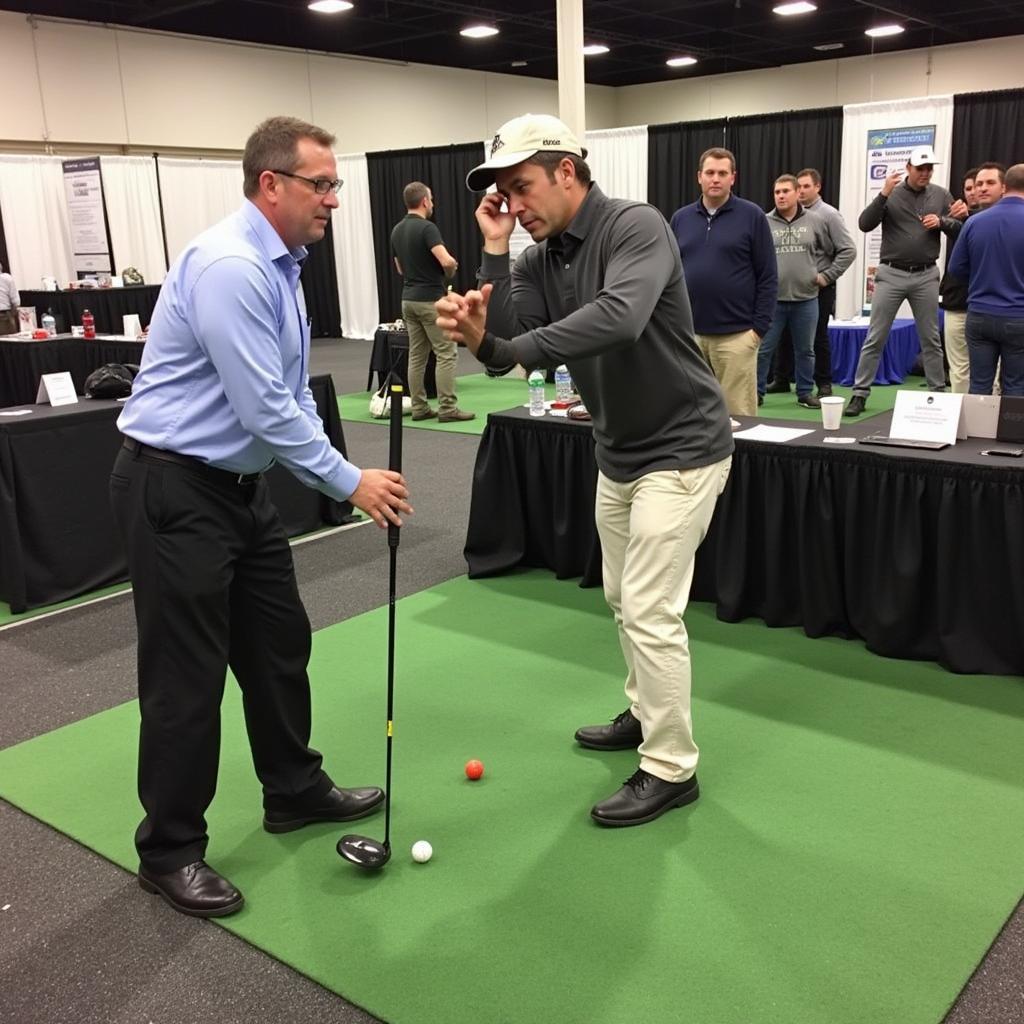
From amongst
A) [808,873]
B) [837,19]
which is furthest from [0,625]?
[837,19]

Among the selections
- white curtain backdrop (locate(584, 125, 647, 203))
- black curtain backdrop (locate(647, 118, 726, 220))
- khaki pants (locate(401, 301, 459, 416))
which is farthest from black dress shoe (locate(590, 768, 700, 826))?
white curtain backdrop (locate(584, 125, 647, 203))

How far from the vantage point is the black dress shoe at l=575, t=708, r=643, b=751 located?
2.76 m

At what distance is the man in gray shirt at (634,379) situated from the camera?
2.07 meters

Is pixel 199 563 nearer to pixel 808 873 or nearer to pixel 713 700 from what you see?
pixel 808 873

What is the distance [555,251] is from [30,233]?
450 inches

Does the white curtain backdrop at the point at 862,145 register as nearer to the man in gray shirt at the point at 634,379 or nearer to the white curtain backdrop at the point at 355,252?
the white curtain backdrop at the point at 355,252

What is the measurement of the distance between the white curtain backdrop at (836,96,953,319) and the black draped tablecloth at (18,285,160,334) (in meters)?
7.13

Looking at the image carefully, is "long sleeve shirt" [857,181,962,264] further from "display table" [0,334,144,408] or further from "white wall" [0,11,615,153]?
"white wall" [0,11,615,153]

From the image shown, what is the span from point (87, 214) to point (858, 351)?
8590 mm

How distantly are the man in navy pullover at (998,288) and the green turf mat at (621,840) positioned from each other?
2565 millimetres

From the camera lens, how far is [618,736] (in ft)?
9.06

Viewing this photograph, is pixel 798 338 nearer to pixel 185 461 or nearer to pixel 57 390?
pixel 57 390

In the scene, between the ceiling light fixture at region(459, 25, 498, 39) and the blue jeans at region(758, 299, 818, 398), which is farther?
the ceiling light fixture at region(459, 25, 498, 39)

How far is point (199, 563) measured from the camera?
1997 millimetres
